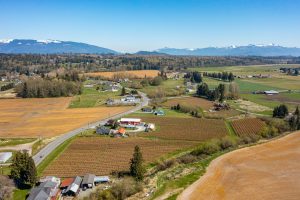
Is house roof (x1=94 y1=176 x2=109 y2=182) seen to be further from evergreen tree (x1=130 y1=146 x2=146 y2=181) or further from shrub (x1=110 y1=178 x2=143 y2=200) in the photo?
evergreen tree (x1=130 y1=146 x2=146 y2=181)

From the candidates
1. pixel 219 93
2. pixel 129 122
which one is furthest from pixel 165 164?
pixel 219 93

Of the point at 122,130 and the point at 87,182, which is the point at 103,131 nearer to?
the point at 122,130

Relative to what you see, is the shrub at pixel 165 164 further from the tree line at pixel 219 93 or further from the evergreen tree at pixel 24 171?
the tree line at pixel 219 93

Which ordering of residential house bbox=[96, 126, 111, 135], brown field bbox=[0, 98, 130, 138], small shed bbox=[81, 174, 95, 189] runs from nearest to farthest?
small shed bbox=[81, 174, 95, 189] → residential house bbox=[96, 126, 111, 135] → brown field bbox=[0, 98, 130, 138]

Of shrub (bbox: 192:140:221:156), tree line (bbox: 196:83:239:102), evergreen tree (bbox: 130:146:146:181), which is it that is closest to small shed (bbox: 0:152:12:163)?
evergreen tree (bbox: 130:146:146:181)

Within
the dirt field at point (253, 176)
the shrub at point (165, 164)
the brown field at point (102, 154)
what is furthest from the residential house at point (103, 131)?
the dirt field at point (253, 176)

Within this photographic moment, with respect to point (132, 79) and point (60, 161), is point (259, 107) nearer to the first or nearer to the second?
point (60, 161)
